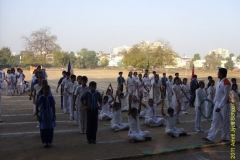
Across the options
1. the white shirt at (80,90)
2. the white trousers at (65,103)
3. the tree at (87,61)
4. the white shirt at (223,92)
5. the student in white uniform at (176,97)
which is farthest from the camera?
the tree at (87,61)

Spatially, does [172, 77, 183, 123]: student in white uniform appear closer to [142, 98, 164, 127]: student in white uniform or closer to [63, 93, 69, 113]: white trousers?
[142, 98, 164, 127]: student in white uniform

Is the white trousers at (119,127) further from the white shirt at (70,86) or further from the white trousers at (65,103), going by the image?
the white trousers at (65,103)

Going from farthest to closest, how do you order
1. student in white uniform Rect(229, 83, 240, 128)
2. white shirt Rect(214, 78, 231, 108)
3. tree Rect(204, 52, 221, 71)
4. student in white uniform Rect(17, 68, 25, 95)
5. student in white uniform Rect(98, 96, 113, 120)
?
tree Rect(204, 52, 221, 71)
student in white uniform Rect(17, 68, 25, 95)
student in white uniform Rect(98, 96, 113, 120)
student in white uniform Rect(229, 83, 240, 128)
white shirt Rect(214, 78, 231, 108)

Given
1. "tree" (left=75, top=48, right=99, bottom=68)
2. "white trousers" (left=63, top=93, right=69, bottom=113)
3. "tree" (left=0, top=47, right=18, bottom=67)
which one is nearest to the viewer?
"white trousers" (left=63, top=93, right=69, bottom=113)

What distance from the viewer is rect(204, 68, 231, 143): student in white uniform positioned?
7738 mm

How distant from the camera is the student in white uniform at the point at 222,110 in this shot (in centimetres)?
774

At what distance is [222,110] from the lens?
7805mm

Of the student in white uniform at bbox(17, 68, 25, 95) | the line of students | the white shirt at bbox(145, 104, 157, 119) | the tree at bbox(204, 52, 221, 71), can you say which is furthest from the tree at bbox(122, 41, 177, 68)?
the white shirt at bbox(145, 104, 157, 119)

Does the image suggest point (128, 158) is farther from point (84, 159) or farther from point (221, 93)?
point (221, 93)

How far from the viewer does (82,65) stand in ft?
299

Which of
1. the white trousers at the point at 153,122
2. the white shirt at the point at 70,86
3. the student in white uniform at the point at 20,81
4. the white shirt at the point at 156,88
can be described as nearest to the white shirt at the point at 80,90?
the white shirt at the point at 70,86

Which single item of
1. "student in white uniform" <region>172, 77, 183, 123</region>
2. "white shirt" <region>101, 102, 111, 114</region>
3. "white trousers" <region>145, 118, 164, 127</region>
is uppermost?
"student in white uniform" <region>172, 77, 183, 123</region>

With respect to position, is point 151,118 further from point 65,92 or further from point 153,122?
point 65,92

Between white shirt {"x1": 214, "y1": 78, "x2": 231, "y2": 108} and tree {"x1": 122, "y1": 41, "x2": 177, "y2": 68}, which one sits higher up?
tree {"x1": 122, "y1": 41, "x2": 177, "y2": 68}
